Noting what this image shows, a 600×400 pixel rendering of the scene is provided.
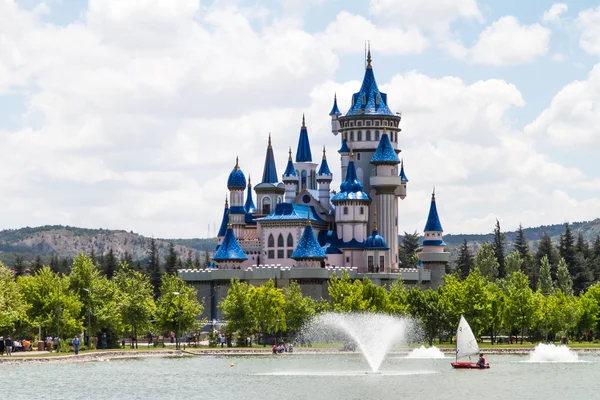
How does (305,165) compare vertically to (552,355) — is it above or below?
above

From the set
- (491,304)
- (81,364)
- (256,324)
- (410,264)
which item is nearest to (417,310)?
(491,304)

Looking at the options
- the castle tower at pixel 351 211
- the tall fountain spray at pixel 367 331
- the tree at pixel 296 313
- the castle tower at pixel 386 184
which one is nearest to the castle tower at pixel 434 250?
the castle tower at pixel 386 184

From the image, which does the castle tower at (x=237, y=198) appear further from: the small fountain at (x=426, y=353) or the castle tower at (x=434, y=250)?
→ the small fountain at (x=426, y=353)

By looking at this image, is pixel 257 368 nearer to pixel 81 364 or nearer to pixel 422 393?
pixel 81 364

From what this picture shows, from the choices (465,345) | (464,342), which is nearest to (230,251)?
(465,345)

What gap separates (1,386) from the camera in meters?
71.4

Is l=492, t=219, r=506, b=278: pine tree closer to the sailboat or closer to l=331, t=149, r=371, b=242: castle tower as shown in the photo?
l=331, t=149, r=371, b=242: castle tower

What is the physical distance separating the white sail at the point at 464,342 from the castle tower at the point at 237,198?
68.2 meters

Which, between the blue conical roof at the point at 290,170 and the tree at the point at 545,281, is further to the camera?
the tree at the point at 545,281

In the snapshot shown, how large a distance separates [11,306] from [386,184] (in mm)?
65633

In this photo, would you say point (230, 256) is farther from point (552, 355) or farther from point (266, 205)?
point (552, 355)

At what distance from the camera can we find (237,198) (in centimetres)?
15138

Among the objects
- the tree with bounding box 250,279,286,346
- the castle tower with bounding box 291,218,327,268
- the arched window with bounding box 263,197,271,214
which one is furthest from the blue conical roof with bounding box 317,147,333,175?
the tree with bounding box 250,279,286,346

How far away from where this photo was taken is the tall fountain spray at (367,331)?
9131cm
